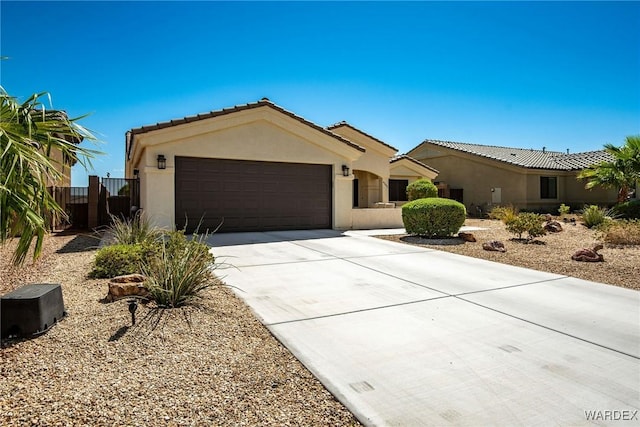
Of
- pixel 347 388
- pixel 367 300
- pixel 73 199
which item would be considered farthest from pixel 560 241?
pixel 73 199

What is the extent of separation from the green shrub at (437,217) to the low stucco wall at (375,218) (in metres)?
3.37

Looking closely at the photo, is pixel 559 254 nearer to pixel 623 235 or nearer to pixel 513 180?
pixel 623 235

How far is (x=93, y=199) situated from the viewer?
14617 mm

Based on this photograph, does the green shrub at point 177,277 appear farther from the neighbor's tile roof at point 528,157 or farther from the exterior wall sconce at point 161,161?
the neighbor's tile roof at point 528,157

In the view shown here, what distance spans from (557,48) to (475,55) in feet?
9.17

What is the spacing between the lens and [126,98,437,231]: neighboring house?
1222 centimetres

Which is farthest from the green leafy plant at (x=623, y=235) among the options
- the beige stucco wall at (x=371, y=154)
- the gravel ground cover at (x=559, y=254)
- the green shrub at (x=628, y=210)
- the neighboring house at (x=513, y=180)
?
the neighboring house at (x=513, y=180)

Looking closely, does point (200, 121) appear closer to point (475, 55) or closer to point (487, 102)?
point (475, 55)

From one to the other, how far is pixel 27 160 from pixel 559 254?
1114 centimetres

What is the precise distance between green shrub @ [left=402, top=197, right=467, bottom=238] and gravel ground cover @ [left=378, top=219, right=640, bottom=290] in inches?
13.6

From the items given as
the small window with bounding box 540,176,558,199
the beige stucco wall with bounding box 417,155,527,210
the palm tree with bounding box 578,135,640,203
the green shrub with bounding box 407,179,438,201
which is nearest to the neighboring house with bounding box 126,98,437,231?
the green shrub with bounding box 407,179,438,201

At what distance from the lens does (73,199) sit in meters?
16.1

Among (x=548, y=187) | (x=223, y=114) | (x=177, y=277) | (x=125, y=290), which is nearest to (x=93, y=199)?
(x=223, y=114)

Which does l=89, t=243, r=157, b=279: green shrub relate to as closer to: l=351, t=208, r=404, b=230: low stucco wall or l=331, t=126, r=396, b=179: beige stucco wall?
l=351, t=208, r=404, b=230: low stucco wall
